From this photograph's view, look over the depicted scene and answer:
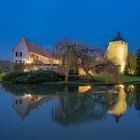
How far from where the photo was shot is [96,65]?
72.9 feet

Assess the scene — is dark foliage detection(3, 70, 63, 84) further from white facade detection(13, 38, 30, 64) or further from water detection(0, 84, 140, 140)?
white facade detection(13, 38, 30, 64)

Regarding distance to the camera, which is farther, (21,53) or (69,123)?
(21,53)

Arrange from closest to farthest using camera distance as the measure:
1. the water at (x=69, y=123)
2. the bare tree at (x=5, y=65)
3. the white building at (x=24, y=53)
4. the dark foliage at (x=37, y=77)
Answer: the water at (x=69, y=123), the dark foliage at (x=37, y=77), the bare tree at (x=5, y=65), the white building at (x=24, y=53)

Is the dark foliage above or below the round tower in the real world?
below

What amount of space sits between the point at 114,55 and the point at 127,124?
31.1m

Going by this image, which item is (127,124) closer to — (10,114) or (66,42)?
(10,114)

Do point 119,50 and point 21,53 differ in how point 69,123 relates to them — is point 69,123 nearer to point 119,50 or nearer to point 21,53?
point 119,50

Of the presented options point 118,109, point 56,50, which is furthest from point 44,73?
point 118,109

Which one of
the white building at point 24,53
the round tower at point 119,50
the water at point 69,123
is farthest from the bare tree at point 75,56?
the white building at point 24,53

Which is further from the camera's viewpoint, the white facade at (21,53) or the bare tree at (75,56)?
the white facade at (21,53)

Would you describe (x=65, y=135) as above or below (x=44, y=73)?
below

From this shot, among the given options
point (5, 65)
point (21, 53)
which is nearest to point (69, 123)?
point (5, 65)

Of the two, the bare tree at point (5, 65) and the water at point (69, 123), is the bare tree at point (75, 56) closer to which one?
the water at point (69, 123)

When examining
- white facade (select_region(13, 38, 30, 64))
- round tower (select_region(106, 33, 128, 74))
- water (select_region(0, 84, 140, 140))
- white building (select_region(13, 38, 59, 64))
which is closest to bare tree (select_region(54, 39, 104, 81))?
water (select_region(0, 84, 140, 140))
